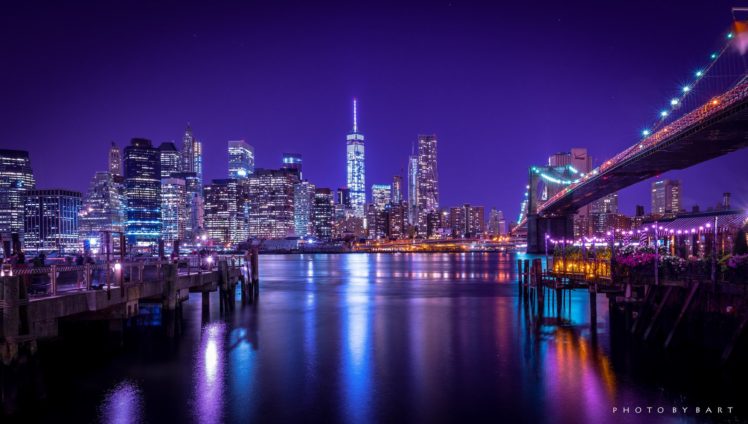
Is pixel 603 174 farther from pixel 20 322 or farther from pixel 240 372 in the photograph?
pixel 20 322

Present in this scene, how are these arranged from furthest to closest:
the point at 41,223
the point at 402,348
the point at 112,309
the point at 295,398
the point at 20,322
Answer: the point at 41,223 → the point at 402,348 → the point at 112,309 → the point at 295,398 → the point at 20,322

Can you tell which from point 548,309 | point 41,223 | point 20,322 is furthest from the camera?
point 41,223

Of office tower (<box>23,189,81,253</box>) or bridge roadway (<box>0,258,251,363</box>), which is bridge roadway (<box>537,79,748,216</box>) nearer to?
bridge roadway (<box>0,258,251,363</box>)

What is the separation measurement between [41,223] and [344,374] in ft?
442

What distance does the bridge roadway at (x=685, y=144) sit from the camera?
4109cm

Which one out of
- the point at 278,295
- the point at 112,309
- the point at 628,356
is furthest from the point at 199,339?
the point at 278,295

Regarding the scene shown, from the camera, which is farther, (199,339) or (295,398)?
(199,339)

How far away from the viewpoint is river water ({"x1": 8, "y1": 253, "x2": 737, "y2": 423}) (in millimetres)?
16844

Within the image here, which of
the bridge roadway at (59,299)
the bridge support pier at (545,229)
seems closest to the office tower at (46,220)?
the bridge support pier at (545,229)

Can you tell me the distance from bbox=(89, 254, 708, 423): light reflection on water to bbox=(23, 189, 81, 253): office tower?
339ft

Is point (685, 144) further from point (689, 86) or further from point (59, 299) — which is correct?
point (59, 299)

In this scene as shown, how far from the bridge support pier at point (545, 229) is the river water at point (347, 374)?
85.8m

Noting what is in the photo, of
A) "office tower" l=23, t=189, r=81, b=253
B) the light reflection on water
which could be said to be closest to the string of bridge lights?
the light reflection on water

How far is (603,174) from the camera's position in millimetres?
70312
